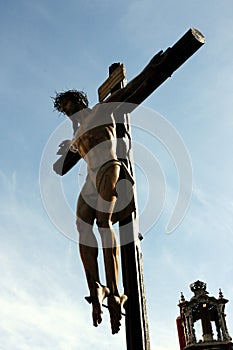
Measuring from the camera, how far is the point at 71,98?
14.0 ft

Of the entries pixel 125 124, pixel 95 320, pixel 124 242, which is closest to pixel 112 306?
pixel 95 320

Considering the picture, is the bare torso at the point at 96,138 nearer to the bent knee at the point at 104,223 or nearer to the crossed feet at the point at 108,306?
the bent knee at the point at 104,223

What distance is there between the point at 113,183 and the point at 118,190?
0.55 feet

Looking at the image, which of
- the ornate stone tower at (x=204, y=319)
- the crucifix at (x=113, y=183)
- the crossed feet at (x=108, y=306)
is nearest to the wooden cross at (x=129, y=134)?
the crucifix at (x=113, y=183)

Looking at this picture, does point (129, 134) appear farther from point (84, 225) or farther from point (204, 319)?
point (204, 319)

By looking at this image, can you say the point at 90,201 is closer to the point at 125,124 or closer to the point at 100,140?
the point at 100,140

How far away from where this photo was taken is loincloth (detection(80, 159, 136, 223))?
147 inches

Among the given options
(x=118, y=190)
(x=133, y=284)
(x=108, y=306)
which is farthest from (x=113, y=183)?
(x=108, y=306)

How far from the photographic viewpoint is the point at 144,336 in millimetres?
3303

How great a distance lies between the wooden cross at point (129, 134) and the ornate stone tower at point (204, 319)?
22.0 m

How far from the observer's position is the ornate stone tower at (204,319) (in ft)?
80.1

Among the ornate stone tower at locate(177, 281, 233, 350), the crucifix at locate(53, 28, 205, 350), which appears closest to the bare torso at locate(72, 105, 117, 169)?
the crucifix at locate(53, 28, 205, 350)

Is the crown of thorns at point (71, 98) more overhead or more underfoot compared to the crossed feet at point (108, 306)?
more overhead

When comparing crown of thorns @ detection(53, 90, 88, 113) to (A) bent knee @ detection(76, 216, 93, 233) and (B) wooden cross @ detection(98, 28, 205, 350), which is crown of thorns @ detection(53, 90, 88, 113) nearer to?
(B) wooden cross @ detection(98, 28, 205, 350)
